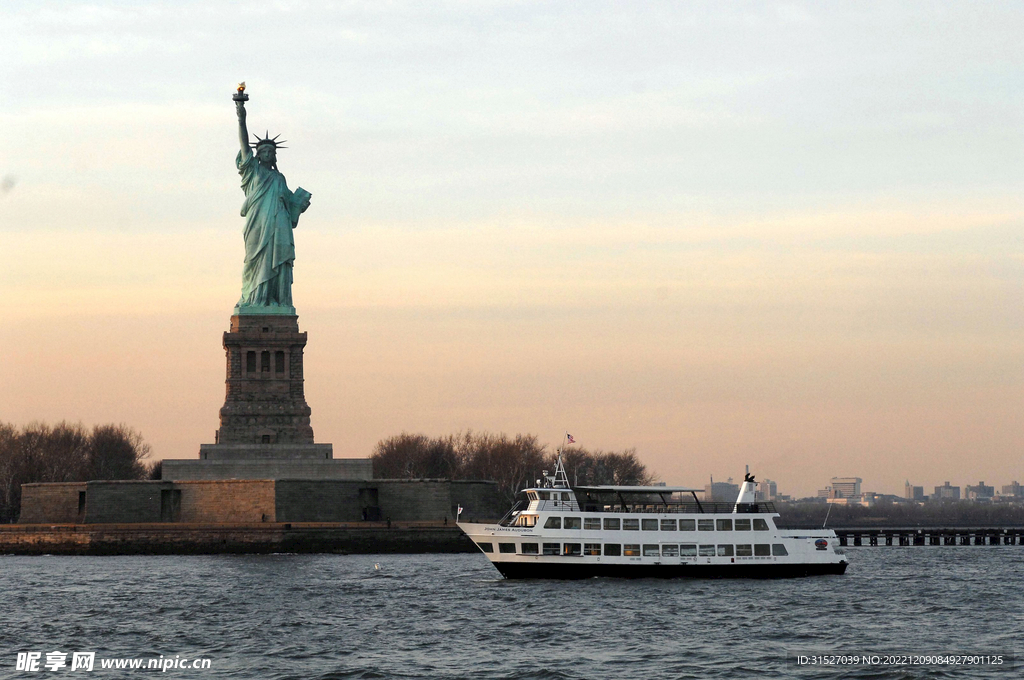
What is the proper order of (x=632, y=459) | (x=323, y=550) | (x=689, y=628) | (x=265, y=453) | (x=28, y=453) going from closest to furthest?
(x=689, y=628), (x=323, y=550), (x=265, y=453), (x=28, y=453), (x=632, y=459)

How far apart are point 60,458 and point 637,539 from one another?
71.4 meters

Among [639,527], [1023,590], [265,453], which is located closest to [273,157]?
[265,453]

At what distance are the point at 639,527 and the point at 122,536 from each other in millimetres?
42348

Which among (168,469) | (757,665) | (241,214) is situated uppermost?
(241,214)

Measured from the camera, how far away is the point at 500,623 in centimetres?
5722

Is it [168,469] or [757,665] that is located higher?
[168,469]

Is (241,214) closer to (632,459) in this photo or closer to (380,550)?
(380,550)

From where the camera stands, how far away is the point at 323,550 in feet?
331

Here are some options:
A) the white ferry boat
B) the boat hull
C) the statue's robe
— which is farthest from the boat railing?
the statue's robe

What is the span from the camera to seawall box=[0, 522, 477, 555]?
100 m

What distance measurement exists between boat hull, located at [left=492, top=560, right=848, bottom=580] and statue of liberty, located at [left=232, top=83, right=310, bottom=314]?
42855 millimetres

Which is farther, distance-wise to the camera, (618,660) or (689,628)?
(689,628)

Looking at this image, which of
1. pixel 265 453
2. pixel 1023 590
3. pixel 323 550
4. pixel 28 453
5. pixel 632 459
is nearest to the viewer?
pixel 1023 590

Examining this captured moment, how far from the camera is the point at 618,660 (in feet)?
159
